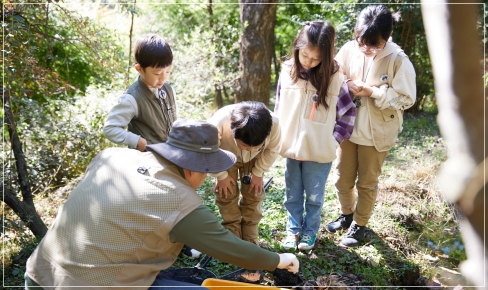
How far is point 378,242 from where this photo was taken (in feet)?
11.9

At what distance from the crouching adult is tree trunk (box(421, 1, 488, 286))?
134 centimetres

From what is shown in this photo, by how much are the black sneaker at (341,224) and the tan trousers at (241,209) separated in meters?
0.78

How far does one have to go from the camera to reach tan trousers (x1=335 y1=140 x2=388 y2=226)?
322 cm

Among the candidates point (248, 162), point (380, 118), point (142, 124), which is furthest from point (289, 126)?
point (142, 124)

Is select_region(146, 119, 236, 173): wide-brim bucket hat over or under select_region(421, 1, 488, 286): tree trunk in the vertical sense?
under

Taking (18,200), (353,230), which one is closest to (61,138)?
(18,200)

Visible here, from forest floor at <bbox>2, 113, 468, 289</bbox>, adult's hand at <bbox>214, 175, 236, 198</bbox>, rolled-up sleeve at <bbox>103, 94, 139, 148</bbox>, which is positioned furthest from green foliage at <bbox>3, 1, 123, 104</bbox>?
adult's hand at <bbox>214, 175, 236, 198</bbox>

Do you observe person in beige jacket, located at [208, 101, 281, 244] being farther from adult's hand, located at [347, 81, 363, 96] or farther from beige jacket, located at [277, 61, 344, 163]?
adult's hand, located at [347, 81, 363, 96]

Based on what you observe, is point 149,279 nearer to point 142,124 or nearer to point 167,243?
point 167,243

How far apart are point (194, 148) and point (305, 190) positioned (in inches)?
58.0

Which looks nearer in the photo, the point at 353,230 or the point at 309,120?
the point at 309,120

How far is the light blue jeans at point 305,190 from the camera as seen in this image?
3135mm

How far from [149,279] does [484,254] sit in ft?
5.15

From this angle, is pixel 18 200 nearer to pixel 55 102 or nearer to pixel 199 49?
pixel 55 102
